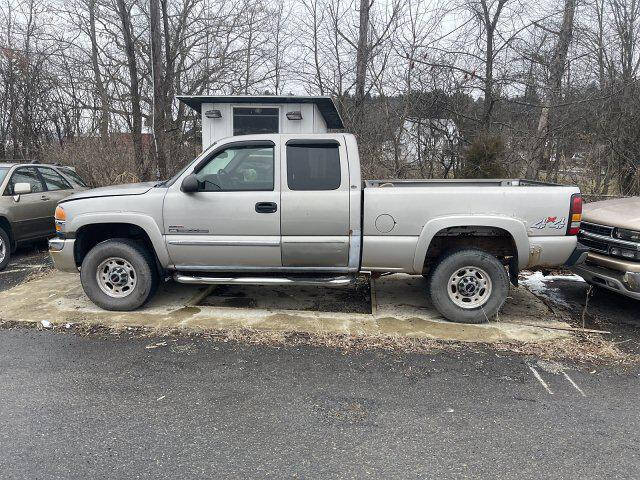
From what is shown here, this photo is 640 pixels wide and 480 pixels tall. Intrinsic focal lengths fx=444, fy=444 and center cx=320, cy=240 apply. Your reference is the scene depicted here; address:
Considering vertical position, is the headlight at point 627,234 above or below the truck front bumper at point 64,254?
above

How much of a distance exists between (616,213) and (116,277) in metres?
5.84

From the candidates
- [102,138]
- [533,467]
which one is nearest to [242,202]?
[533,467]

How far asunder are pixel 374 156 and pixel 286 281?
28.1 ft

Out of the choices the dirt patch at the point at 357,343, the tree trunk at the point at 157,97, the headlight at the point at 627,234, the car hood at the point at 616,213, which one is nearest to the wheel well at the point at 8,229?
the dirt patch at the point at 357,343

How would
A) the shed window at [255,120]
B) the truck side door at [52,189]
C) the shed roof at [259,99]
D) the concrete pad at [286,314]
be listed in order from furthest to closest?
the shed window at [255,120], the shed roof at [259,99], the truck side door at [52,189], the concrete pad at [286,314]

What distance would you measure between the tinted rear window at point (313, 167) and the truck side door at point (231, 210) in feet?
0.56

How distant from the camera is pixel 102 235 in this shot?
5.26m

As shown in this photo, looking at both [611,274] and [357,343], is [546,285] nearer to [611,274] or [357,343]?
[611,274]

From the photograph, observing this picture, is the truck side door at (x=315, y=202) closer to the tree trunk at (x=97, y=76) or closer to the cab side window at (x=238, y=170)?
the cab side window at (x=238, y=170)

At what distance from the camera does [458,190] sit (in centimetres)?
451

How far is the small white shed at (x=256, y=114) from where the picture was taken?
8.66m

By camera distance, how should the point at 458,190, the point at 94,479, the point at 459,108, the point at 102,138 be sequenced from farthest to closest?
the point at 102,138 → the point at 459,108 → the point at 458,190 → the point at 94,479

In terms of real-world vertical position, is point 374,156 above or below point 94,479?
above

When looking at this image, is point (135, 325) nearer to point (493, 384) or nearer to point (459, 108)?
point (493, 384)
